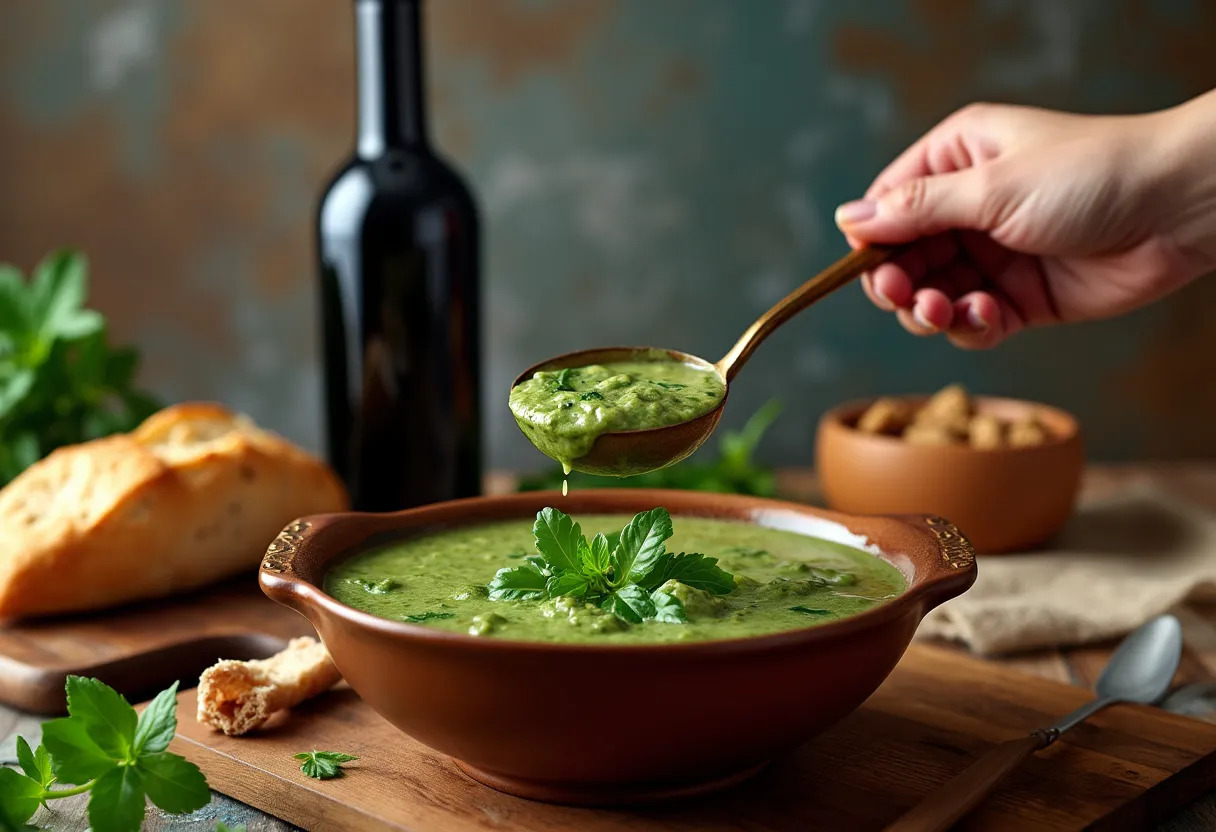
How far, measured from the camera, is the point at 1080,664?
2561 millimetres

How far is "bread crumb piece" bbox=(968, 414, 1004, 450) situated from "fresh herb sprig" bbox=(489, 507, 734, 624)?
1377 mm

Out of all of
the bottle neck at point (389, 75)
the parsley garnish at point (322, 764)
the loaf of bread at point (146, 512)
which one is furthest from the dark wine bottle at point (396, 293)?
the parsley garnish at point (322, 764)

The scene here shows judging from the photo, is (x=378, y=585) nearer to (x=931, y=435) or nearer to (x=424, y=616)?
(x=424, y=616)

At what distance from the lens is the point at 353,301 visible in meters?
3.17

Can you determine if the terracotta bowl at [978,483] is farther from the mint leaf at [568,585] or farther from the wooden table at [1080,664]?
the mint leaf at [568,585]

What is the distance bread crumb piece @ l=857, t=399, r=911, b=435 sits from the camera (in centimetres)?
323

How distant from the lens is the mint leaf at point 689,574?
1.85 m

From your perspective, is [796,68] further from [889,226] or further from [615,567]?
[615,567]

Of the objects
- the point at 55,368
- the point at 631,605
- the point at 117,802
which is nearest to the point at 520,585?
the point at 631,605

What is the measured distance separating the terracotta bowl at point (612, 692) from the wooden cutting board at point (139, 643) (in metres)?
0.73

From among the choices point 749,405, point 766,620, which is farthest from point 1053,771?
point 749,405

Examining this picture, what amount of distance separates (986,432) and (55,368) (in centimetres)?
230

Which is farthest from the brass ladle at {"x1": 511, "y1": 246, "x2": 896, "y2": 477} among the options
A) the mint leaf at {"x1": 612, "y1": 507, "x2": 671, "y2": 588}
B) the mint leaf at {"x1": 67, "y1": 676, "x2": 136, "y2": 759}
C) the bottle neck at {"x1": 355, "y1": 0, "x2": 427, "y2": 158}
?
the bottle neck at {"x1": 355, "y1": 0, "x2": 427, "y2": 158}

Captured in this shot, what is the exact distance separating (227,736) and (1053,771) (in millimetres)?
1261
